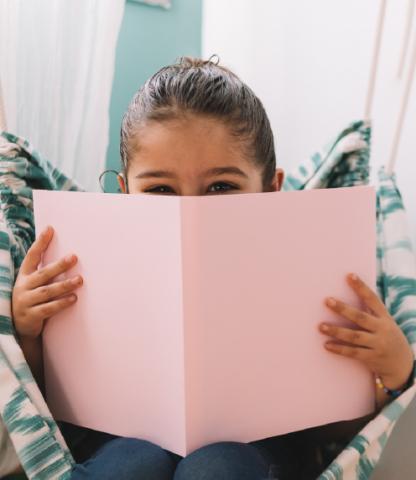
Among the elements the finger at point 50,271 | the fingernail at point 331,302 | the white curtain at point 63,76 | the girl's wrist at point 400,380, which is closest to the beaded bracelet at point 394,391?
the girl's wrist at point 400,380

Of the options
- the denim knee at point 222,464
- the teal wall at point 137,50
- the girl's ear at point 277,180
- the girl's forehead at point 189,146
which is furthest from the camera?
the teal wall at point 137,50

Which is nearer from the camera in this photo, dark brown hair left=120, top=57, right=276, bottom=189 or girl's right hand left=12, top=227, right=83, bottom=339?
girl's right hand left=12, top=227, right=83, bottom=339

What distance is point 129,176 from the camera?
0.57 m

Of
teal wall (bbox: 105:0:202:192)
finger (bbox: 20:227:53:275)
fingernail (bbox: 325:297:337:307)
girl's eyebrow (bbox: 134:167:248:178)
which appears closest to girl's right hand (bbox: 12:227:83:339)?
finger (bbox: 20:227:53:275)

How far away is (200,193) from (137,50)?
488 mm

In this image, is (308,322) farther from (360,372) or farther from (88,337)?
(88,337)

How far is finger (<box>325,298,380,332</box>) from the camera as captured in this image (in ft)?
1.37

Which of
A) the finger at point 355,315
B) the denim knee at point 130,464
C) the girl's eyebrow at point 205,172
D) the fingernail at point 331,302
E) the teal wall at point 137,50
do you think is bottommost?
the denim knee at point 130,464

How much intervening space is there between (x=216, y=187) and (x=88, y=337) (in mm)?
221

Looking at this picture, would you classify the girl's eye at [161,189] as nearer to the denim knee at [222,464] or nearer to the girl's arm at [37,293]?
the girl's arm at [37,293]

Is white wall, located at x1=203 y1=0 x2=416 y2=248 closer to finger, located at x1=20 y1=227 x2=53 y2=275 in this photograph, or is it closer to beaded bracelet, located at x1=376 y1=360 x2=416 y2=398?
beaded bracelet, located at x1=376 y1=360 x2=416 y2=398

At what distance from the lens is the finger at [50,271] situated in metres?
0.44

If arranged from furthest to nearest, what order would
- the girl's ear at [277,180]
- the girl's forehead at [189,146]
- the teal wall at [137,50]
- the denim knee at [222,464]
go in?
the teal wall at [137,50] → the girl's ear at [277,180] → the girl's forehead at [189,146] → the denim knee at [222,464]

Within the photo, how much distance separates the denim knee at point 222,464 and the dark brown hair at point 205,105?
0.34 m
